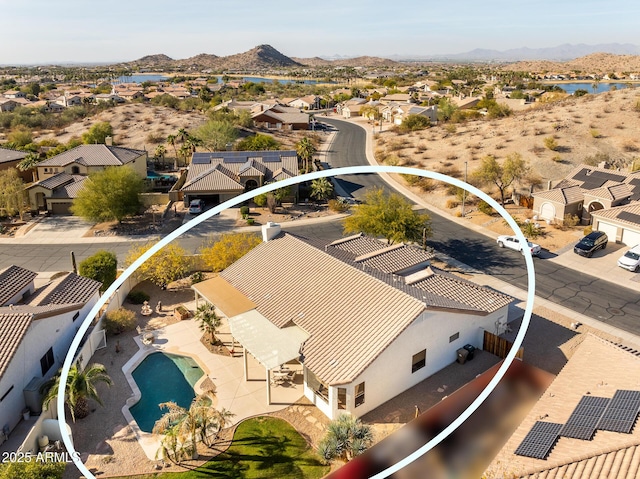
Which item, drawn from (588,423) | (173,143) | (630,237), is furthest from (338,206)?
(588,423)

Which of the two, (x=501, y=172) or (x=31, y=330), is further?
(x=501, y=172)

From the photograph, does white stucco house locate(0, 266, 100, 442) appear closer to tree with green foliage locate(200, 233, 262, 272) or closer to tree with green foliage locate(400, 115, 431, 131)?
tree with green foliage locate(200, 233, 262, 272)

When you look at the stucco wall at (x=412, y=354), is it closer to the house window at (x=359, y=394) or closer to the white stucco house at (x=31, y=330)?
the house window at (x=359, y=394)

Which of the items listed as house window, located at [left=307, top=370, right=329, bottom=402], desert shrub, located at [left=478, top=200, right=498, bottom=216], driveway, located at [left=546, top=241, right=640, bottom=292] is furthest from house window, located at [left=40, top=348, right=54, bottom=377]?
desert shrub, located at [left=478, top=200, right=498, bottom=216]

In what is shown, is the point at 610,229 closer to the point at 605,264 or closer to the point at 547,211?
the point at 605,264

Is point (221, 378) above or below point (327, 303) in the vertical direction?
below

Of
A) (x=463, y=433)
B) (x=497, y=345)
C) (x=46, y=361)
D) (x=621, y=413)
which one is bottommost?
(x=463, y=433)

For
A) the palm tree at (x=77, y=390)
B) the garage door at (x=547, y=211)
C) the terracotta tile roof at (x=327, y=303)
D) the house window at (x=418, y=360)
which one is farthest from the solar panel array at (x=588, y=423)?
the garage door at (x=547, y=211)
